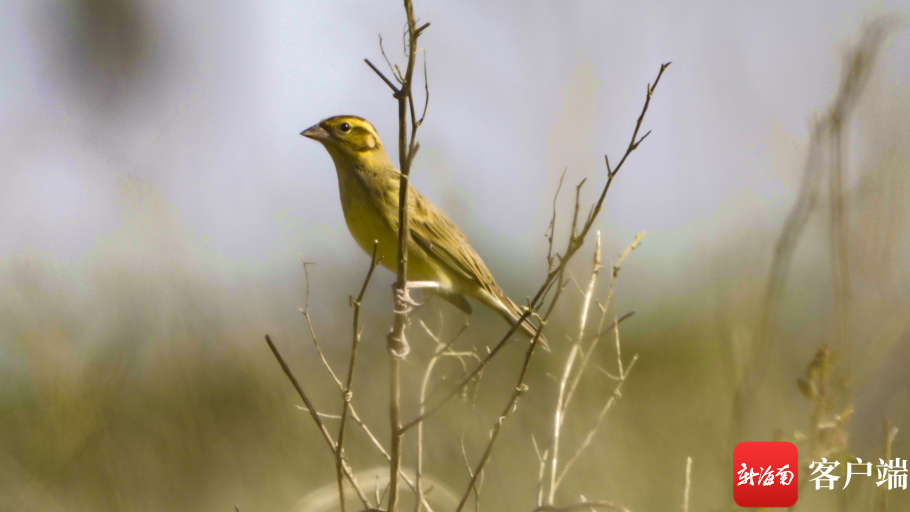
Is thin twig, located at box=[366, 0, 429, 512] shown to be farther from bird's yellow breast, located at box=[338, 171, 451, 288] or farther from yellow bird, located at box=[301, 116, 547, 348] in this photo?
yellow bird, located at box=[301, 116, 547, 348]

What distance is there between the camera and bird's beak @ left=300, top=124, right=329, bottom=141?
3.40m

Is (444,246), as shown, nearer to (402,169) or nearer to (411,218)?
(411,218)

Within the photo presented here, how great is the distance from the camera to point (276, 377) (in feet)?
16.3

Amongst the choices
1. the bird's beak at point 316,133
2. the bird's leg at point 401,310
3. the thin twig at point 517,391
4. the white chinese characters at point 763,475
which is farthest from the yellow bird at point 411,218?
the thin twig at point 517,391

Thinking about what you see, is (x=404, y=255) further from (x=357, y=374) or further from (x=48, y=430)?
(x=48, y=430)

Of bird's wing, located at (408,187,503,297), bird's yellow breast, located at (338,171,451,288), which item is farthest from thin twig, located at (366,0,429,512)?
bird's wing, located at (408,187,503,297)

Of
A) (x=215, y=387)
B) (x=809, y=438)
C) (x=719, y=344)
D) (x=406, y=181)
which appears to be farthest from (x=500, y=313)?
(x=215, y=387)

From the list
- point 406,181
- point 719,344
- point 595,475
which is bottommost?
point 595,475

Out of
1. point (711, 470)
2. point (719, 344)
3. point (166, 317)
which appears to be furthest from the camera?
point (711, 470)

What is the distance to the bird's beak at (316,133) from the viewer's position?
3.40m

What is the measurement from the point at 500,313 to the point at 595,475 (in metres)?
1.69

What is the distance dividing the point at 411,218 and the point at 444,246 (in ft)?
0.84

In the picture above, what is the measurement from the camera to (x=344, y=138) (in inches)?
139

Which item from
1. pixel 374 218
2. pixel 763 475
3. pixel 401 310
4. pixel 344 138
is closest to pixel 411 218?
pixel 374 218
